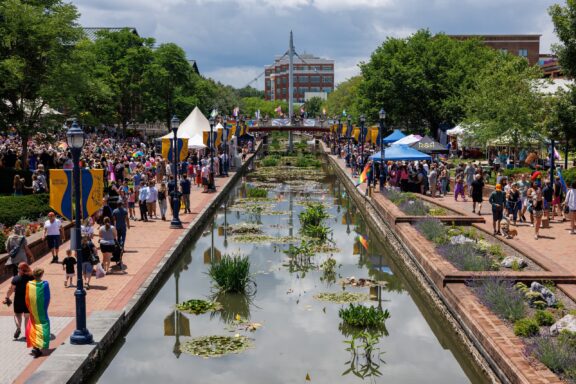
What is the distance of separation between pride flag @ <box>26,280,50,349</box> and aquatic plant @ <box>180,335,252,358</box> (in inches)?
102

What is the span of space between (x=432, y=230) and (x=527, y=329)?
8.83 m

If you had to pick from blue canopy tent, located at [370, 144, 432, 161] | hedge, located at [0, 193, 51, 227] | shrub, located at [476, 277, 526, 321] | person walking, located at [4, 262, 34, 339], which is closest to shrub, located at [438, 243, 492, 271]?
shrub, located at [476, 277, 526, 321]

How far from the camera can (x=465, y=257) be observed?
51.5 ft

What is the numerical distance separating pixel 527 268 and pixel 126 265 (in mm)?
9933

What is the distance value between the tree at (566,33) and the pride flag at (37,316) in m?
19.4

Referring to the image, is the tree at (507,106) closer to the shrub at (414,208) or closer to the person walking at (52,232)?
the shrub at (414,208)

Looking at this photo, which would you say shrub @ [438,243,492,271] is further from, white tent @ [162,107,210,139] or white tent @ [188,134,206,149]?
white tent @ [162,107,210,139]

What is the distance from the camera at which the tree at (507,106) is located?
115ft

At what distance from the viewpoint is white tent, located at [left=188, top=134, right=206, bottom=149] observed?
3912 centimetres

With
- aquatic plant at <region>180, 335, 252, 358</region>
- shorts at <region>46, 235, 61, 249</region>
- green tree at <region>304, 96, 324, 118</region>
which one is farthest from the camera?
green tree at <region>304, 96, 324, 118</region>

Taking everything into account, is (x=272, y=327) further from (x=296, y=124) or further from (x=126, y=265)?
(x=296, y=124)

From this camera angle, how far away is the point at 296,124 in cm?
8931

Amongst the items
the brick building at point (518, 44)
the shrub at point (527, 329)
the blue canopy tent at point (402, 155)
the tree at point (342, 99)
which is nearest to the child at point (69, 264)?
the shrub at point (527, 329)

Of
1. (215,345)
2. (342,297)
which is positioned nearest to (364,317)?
(342,297)
